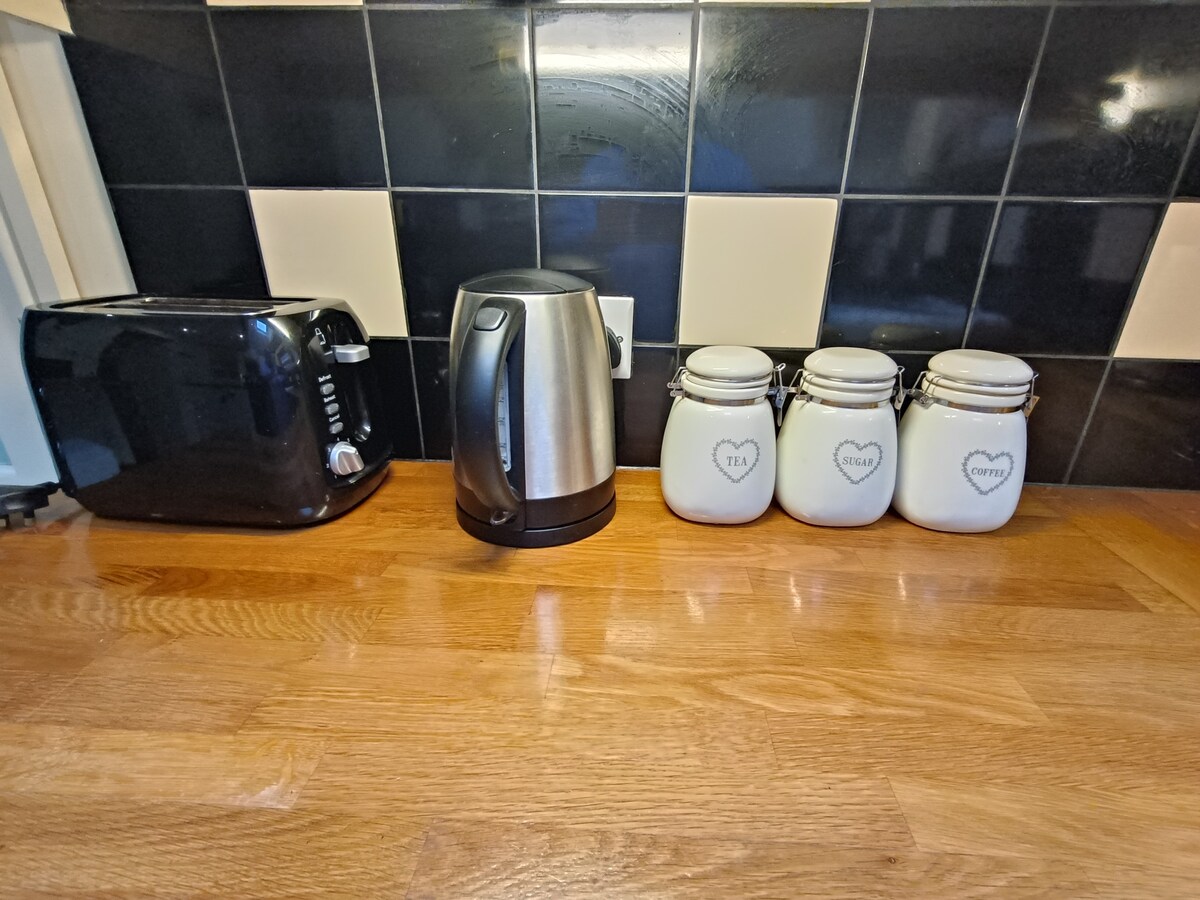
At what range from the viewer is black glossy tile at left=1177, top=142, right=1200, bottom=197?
544mm

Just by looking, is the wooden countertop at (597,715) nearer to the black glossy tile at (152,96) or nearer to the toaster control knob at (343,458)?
the toaster control knob at (343,458)

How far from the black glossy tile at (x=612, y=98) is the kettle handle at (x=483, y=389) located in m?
0.24

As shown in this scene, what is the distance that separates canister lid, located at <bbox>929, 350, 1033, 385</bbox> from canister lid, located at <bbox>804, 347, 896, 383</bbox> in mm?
52

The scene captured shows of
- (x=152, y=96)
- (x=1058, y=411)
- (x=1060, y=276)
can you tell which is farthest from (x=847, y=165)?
(x=152, y=96)

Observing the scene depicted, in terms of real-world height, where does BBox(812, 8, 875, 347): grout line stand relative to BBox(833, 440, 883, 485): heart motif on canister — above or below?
above

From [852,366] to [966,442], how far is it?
0.14 m

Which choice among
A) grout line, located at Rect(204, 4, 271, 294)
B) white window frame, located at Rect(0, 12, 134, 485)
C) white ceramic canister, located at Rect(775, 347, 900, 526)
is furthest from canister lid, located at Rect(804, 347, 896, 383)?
white window frame, located at Rect(0, 12, 134, 485)

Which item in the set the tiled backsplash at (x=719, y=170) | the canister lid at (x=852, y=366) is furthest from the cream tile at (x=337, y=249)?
the canister lid at (x=852, y=366)

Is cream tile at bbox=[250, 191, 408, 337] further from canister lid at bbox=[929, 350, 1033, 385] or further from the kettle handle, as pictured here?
canister lid at bbox=[929, 350, 1033, 385]

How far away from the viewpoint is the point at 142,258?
0.65 meters

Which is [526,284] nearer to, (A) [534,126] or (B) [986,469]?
(A) [534,126]

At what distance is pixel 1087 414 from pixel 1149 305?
0.13 m

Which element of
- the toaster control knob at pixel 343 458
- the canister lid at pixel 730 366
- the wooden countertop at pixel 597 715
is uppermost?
the canister lid at pixel 730 366

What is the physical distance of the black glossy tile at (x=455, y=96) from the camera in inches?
21.5
